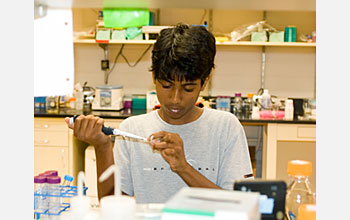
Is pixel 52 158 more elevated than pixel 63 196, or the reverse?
pixel 63 196

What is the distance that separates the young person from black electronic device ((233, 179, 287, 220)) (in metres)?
0.39

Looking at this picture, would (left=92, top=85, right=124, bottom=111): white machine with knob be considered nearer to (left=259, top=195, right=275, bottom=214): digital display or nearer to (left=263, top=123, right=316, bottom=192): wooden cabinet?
(left=263, top=123, right=316, bottom=192): wooden cabinet

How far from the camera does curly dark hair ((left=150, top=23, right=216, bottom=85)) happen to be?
143 cm

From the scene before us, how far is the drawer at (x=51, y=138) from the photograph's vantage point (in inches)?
155

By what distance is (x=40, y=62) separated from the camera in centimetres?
156

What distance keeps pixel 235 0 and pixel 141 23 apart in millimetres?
1380

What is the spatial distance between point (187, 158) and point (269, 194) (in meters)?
0.60

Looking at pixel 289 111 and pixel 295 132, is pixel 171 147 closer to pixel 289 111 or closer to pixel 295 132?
pixel 295 132

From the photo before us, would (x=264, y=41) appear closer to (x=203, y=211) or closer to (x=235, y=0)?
(x=235, y=0)

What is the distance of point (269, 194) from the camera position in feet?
3.14

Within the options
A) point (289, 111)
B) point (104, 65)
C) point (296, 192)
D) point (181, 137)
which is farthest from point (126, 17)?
point (296, 192)

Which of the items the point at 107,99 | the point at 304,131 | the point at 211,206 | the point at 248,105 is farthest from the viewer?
the point at 248,105

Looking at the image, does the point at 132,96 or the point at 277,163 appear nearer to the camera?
the point at 277,163

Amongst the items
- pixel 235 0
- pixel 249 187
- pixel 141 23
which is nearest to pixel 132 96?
pixel 141 23
